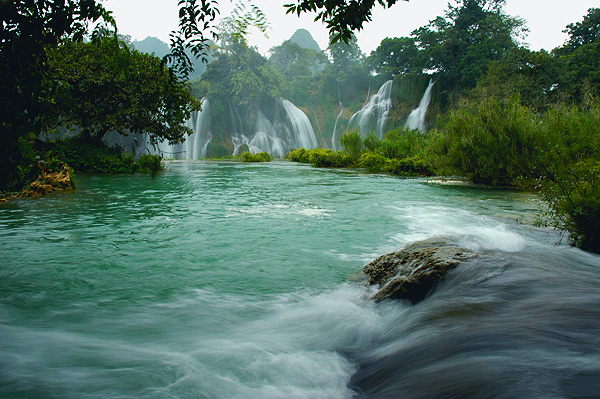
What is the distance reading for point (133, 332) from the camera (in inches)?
137

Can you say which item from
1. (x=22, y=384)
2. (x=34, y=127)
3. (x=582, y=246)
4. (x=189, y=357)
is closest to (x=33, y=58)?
(x=34, y=127)

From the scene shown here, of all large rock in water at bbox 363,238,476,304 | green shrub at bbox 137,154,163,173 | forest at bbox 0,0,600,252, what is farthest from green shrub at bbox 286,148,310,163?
large rock in water at bbox 363,238,476,304

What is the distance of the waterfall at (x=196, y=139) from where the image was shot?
49.6 m

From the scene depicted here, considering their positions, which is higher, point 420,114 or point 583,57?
point 583,57

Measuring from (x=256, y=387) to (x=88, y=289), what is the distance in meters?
2.71

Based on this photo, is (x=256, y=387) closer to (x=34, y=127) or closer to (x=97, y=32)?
(x=34, y=127)

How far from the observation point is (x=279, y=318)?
3.81 metres

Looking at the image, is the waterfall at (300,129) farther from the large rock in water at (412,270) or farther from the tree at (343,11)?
the tree at (343,11)

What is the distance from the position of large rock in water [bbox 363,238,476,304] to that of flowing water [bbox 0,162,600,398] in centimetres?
13

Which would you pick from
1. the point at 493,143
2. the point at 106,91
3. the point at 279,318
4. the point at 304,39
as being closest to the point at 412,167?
the point at 493,143

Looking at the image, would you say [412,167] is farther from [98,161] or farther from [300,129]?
[300,129]

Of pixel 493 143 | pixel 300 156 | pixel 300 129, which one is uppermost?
pixel 300 129

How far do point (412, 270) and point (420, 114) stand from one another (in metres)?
46.0

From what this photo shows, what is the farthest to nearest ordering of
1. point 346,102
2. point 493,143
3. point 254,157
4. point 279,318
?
1. point 346,102
2. point 254,157
3. point 493,143
4. point 279,318
